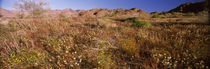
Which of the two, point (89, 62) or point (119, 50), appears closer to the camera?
point (89, 62)

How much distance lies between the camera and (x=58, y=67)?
4.97 ft

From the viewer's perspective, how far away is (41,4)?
84.8 feet

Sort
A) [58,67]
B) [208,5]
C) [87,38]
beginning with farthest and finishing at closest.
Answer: [87,38], [208,5], [58,67]

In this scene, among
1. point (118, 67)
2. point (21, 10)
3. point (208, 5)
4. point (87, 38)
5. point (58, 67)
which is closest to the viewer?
point (118, 67)

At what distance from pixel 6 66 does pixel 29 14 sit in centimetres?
3368

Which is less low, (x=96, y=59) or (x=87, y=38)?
(x=87, y=38)

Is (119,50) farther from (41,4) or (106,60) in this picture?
(41,4)

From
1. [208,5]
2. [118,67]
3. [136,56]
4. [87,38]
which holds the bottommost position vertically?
[118,67]

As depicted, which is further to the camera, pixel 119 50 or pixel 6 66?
pixel 119 50

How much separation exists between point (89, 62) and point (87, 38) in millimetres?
1077

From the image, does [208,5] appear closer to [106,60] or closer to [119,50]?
[119,50]

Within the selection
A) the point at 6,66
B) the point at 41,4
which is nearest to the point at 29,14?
the point at 41,4

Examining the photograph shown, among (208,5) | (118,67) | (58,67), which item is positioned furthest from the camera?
(208,5)

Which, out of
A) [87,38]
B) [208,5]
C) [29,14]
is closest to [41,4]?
[29,14]
